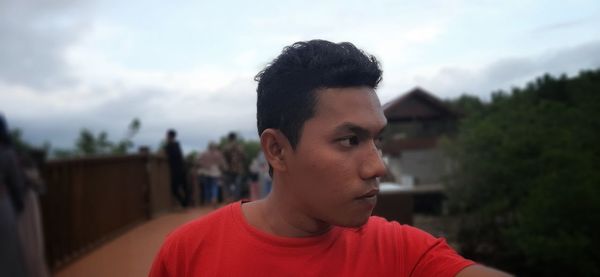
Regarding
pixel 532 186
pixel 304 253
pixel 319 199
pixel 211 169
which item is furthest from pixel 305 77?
pixel 532 186

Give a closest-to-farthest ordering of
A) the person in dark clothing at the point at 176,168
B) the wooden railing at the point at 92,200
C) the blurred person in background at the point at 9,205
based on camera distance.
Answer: the blurred person in background at the point at 9,205 → the wooden railing at the point at 92,200 → the person in dark clothing at the point at 176,168

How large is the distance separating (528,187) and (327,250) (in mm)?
22359

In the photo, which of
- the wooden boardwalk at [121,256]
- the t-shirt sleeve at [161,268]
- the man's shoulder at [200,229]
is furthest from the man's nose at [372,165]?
the wooden boardwalk at [121,256]

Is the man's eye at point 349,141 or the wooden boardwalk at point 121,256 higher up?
the man's eye at point 349,141

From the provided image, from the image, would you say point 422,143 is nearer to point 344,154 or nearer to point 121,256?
point 121,256

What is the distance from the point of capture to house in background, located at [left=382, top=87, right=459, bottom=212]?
31938 millimetres

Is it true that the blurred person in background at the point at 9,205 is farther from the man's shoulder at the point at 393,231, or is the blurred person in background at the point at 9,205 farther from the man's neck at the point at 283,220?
the man's shoulder at the point at 393,231

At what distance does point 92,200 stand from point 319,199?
5.74 m

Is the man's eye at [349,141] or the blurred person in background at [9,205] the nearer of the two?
the man's eye at [349,141]

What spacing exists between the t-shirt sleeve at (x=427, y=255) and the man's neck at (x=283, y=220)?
22 cm

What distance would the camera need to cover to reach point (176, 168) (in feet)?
33.5

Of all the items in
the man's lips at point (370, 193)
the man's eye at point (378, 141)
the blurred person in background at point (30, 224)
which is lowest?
the blurred person in background at point (30, 224)

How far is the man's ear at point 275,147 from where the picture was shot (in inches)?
59.1

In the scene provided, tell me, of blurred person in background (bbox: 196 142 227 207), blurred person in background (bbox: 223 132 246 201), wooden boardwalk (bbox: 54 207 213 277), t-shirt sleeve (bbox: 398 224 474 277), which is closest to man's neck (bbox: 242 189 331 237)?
t-shirt sleeve (bbox: 398 224 474 277)
